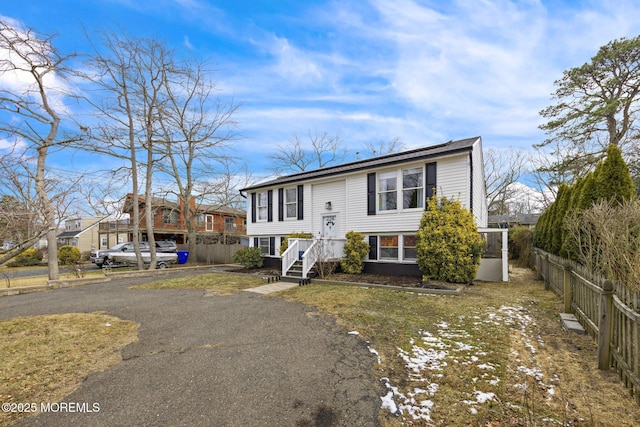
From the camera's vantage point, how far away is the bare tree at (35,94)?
10.0m

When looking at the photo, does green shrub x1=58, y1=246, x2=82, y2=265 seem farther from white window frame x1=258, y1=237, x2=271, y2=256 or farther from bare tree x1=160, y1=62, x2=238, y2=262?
white window frame x1=258, y1=237, x2=271, y2=256

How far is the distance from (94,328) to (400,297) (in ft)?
22.9

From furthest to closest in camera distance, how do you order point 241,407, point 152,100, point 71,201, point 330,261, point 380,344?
point 152,100 < point 330,261 < point 380,344 < point 71,201 < point 241,407

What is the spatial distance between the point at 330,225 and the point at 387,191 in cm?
325

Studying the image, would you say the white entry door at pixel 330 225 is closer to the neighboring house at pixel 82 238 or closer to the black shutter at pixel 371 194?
the black shutter at pixel 371 194

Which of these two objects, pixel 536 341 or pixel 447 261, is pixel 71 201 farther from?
pixel 447 261

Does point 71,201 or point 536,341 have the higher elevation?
point 71,201

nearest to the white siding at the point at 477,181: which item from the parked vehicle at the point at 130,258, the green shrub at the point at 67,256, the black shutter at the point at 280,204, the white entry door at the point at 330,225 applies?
the white entry door at the point at 330,225

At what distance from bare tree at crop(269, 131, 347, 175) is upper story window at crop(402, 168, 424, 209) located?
19351 millimetres

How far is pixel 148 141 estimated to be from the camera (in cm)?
1548

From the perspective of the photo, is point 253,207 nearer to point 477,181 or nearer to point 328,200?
point 328,200

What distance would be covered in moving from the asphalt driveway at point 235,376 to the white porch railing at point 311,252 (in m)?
4.65

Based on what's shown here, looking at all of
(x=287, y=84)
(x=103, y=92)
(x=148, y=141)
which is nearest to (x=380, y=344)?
(x=287, y=84)

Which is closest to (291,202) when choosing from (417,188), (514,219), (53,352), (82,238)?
(417,188)
